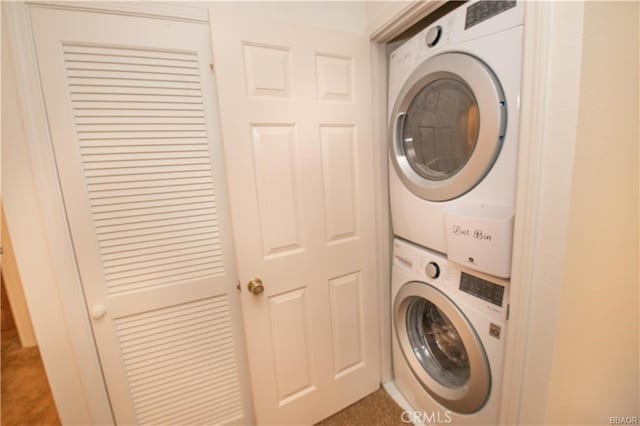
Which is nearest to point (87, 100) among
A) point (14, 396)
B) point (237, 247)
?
point (237, 247)

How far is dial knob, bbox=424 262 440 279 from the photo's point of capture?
103 cm

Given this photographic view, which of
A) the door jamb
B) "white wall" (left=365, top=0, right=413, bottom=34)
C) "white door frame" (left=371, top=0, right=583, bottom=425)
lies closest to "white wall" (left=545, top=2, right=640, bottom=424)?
"white door frame" (left=371, top=0, right=583, bottom=425)

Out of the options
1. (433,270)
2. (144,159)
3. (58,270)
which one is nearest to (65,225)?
(58,270)

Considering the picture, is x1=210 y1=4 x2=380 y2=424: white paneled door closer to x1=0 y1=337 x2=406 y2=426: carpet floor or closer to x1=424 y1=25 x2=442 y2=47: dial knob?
x1=0 y1=337 x2=406 y2=426: carpet floor

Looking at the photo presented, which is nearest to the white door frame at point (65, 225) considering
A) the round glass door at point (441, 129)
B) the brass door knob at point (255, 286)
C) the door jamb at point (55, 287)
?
the door jamb at point (55, 287)

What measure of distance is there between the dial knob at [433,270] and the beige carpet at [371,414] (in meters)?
0.82

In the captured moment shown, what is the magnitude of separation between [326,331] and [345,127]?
975 millimetres

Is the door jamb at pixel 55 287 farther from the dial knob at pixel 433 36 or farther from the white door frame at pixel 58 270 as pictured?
the dial knob at pixel 433 36

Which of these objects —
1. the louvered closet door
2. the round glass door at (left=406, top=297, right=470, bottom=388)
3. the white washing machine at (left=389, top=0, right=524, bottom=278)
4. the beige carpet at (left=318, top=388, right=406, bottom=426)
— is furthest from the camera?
the beige carpet at (left=318, top=388, right=406, bottom=426)

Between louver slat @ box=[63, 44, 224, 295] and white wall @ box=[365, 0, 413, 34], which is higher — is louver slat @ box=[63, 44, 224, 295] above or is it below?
below

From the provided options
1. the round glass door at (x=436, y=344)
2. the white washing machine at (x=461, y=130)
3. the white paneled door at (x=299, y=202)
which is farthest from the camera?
the round glass door at (x=436, y=344)

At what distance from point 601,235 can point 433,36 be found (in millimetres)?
832

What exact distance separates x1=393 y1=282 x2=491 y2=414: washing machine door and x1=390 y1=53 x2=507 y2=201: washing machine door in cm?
45

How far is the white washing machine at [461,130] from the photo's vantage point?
2.43 ft
